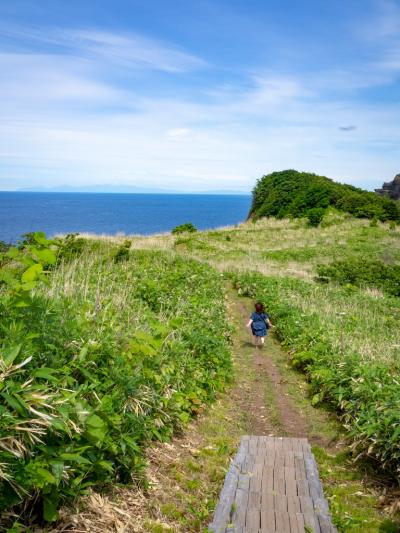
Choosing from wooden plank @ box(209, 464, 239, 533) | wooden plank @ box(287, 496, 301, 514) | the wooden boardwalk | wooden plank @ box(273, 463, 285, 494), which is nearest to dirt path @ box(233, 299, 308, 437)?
the wooden boardwalk

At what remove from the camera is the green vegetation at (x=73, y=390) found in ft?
13.7

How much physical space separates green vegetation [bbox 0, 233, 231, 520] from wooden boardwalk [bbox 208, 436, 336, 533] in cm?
117

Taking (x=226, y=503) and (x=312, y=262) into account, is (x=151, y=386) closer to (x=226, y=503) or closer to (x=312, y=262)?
(x=226, y=503)

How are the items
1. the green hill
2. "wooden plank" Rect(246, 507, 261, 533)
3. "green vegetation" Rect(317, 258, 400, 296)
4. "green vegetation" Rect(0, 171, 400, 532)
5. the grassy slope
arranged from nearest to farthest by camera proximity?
"green vegetation" Rect(0, 171, 400, 532) < "wooden plank" Rect(246, 507, 261, 533) < the grassy slope < "green vegetation" Rect(317, 258, 400, 296) < the green hill

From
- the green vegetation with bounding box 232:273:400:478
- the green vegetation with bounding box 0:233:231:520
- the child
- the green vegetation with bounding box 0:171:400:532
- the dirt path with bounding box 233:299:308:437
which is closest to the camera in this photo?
the green vegetation with bounding box 0:233:231:520

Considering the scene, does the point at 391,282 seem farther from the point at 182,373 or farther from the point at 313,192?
the point at 313,192

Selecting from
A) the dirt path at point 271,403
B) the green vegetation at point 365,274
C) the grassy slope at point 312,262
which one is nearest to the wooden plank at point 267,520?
the grassy slope at point 312,262

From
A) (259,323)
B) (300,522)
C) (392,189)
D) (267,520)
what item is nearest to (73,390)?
(267,520)

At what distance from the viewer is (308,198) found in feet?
193

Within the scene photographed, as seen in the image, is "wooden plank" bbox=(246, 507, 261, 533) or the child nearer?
"wooden plank" bbox=(246, 507, 261, 533)

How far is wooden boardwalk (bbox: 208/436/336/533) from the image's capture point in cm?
514

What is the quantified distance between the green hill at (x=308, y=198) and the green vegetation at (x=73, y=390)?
49369mm

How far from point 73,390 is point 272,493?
8.86 feet

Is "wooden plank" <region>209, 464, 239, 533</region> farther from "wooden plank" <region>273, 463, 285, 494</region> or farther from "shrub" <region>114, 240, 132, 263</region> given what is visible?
"shrub" <region>114, 240, 132, 263</region>
